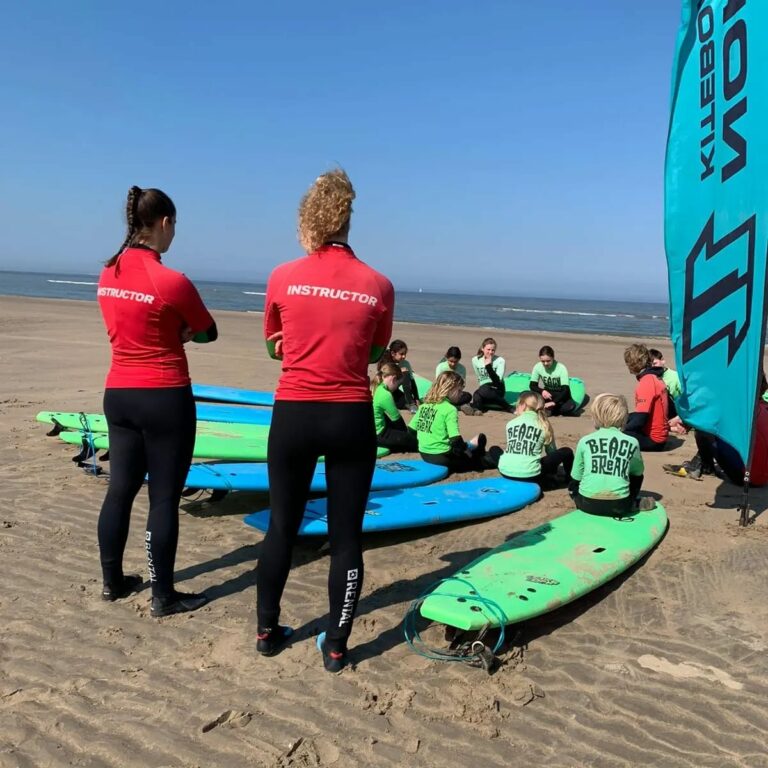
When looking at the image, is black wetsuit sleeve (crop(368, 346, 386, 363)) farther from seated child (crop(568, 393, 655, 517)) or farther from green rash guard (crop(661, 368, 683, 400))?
green rash guard (crop(661, 368, 683, 400))

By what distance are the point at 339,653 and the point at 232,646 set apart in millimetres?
552

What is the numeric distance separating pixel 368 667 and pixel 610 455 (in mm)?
2561

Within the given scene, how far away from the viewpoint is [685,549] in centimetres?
438

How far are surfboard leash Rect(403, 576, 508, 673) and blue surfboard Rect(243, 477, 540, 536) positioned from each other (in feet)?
3.27

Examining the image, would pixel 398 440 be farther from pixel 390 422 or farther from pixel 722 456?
pixel 722 456

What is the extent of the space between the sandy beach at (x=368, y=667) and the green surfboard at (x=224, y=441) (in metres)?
0.69

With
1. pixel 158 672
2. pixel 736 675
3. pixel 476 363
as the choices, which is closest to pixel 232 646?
pixel 158 672

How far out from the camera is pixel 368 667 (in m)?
2.88

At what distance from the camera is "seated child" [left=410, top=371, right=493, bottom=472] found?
20.1ft

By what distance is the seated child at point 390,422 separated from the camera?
22.8ft

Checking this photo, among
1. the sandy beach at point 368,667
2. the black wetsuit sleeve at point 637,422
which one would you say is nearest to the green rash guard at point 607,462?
the sandy beach at point 368,667

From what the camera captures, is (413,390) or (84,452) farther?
(413,390)

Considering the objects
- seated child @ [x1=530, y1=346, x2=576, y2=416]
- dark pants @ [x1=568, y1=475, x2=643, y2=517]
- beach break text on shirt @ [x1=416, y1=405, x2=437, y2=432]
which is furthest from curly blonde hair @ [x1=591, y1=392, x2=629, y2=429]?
seated child @ [x1=530, y1=346, x2=576, y2=416]

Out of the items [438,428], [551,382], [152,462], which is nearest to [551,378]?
[551,382]
